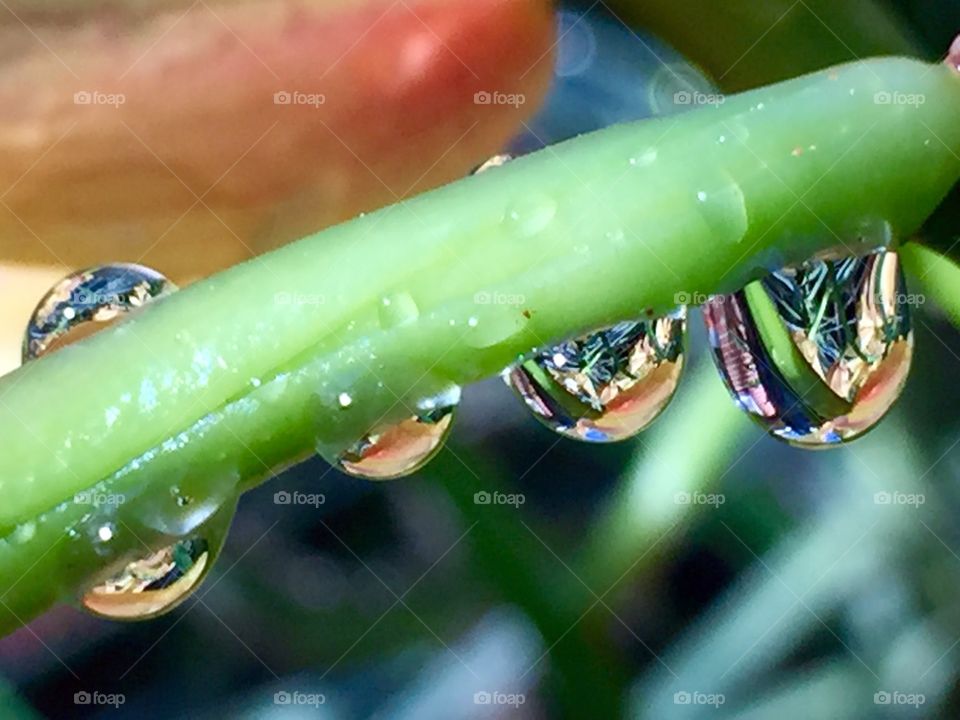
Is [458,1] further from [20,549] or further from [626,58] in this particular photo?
[20,549]
